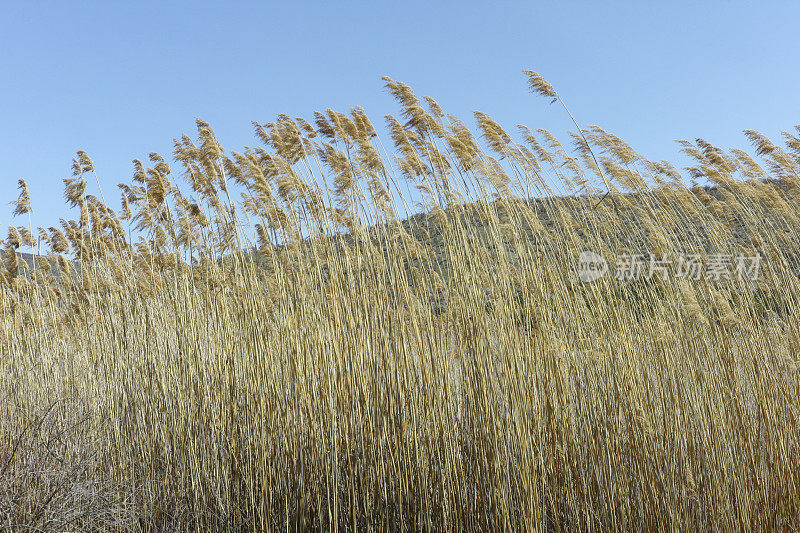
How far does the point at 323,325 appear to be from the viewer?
2213 millimetres

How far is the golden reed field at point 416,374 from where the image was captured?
200 centimetres

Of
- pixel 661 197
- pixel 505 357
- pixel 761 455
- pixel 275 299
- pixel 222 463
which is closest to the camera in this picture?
pixel 505 357

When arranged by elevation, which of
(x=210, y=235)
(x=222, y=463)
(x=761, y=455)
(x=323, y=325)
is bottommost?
(x=761, y=455)

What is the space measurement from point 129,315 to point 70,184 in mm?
1412

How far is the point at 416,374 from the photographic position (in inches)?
83.3

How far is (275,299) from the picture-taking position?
265 centimetres

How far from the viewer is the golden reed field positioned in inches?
78.7

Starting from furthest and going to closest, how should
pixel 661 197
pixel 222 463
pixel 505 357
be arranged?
1. pixel 661 197
2. pixel 222 463
3. pixel 505 357

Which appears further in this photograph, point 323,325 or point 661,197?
point 661,197

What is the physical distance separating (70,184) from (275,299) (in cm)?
229

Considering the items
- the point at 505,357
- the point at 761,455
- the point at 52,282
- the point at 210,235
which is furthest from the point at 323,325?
the point at 52,282

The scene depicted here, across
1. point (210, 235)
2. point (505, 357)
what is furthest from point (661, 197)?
point (210, 235)

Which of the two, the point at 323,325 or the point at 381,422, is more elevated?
the point at 323,325

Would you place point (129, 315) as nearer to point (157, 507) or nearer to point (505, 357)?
point (157, 507)
